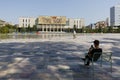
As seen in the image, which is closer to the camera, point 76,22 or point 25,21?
point 25,21

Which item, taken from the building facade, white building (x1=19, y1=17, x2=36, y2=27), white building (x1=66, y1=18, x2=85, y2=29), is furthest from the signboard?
white building (x1=19, y1=17, x2=36, y2=27)

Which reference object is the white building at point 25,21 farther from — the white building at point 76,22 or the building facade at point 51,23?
the white building at point 76,22

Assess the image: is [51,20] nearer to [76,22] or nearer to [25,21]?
[25,21]

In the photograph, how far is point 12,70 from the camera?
27.1 ft

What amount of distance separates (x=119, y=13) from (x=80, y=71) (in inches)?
7823

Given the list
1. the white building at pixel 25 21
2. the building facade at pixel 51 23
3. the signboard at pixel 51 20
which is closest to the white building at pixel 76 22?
the building facade at pixel 51 23

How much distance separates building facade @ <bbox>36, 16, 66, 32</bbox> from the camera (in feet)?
486

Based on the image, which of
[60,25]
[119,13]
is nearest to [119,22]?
[119,13]

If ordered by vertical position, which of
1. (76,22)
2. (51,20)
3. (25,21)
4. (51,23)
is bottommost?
(51,23)

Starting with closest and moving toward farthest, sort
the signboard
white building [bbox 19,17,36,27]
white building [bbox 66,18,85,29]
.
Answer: the signboard < white building [bbox 19,17,36,27] < white building [bbox 66,18,85,29]

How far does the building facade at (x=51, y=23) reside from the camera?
486ft

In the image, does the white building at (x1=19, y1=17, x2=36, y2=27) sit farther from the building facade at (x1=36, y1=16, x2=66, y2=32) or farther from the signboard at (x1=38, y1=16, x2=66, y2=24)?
the signboard at (x1=38, y1=16, x2=66, y2=24)

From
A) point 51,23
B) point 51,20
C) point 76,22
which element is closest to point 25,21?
point 51,20

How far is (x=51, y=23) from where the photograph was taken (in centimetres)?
14925
